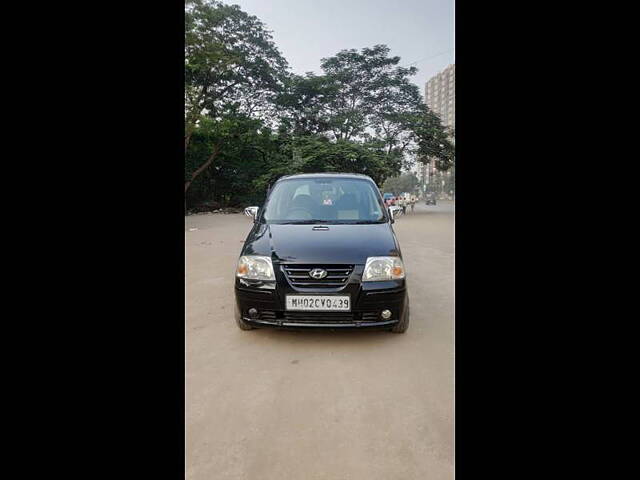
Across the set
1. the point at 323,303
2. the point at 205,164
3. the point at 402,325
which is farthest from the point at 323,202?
the point at 205,164

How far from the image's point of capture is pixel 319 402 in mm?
2066

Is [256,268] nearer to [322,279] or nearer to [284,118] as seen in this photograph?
[322,279]

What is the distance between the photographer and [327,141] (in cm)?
2131

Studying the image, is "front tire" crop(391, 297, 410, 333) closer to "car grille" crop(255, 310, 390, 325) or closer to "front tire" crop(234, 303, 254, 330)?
"car grille" crop(255, 310, 390, 325)

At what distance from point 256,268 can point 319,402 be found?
1.21m

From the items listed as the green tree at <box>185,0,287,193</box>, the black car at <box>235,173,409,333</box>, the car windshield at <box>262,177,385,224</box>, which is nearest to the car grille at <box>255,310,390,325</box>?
the black car at <box>235,173,409,333</box>

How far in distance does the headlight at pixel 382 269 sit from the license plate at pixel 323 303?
0.77 ft

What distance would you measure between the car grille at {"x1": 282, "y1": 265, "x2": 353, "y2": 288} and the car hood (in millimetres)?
47

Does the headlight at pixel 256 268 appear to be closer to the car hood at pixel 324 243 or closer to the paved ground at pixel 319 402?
the car hood at pixel 324 243

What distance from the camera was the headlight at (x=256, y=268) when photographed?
2.85m

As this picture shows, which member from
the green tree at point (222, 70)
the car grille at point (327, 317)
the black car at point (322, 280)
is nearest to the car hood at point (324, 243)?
the black car at point (322, 280)
